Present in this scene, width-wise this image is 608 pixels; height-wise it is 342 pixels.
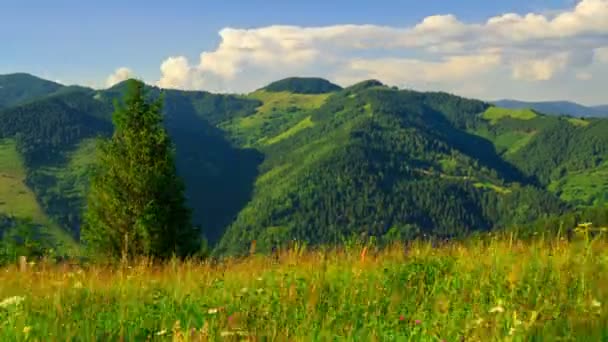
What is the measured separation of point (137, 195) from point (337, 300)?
1481 inches

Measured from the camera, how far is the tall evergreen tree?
39656mm

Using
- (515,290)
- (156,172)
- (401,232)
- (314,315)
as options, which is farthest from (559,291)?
(156,172)

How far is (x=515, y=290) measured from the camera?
5.80 m

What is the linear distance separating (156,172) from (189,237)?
5.43m

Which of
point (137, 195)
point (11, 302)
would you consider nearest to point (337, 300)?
point (11, 302)

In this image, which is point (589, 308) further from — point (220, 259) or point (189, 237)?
point (189, 237)

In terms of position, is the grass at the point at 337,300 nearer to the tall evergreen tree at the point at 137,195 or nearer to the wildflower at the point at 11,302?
the wildflower at the point at 11,302

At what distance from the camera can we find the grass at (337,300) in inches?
182

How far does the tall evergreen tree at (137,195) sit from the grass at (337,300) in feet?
105

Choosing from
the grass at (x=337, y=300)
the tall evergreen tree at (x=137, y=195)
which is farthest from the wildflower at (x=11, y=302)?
the tall evergreen tree at (x=137, y=195)

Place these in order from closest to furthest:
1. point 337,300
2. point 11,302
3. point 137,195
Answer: point 11,302, point 337,300, point 137,195

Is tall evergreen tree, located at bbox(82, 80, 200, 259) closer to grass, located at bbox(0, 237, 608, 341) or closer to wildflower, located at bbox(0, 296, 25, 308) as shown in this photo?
grass, located at bbox(0, 237, 608, 341)

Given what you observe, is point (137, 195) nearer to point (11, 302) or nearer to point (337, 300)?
point (11, 302)

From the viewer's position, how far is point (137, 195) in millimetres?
41375
